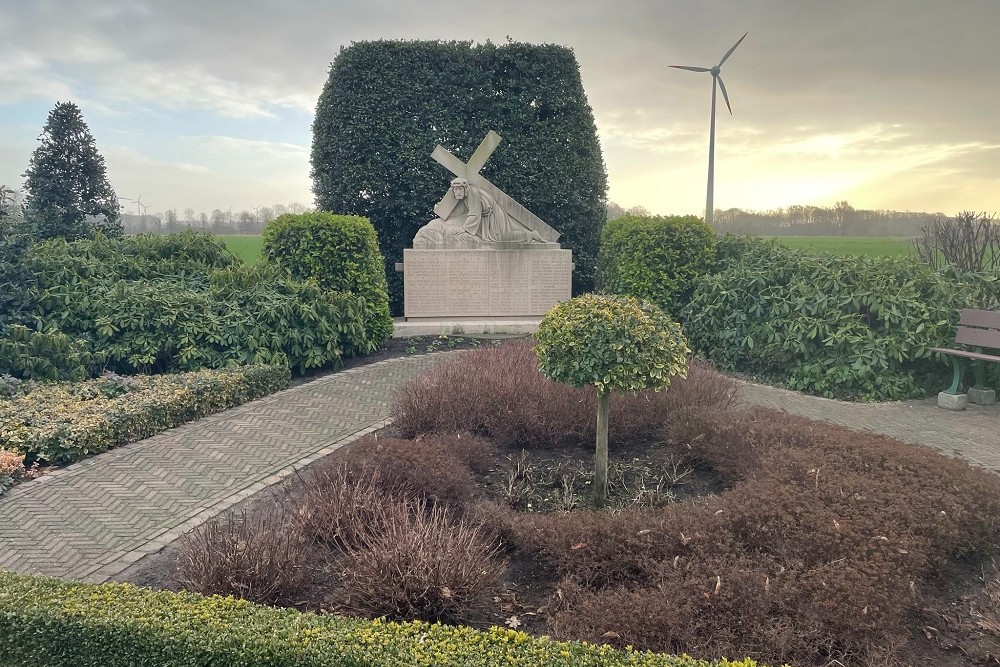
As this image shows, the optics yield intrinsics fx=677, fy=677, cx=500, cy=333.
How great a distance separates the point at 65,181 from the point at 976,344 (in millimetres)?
16804

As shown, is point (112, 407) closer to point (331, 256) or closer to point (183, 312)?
point (183, 312)

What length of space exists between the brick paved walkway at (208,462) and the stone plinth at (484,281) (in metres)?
3.84

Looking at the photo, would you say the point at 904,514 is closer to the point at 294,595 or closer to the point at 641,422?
the point at 641,422

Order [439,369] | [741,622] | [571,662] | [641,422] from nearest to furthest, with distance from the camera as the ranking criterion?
[571,662], [741,622], [641,422], [439,369]

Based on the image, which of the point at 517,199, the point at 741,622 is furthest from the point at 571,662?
the point at 517,199

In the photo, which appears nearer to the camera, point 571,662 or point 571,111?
point 571,662

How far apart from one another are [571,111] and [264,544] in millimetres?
14003

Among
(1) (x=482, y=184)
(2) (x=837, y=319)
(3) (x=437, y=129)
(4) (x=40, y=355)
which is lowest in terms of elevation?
(4) (x=40, y=355)

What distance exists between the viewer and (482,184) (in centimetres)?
1458

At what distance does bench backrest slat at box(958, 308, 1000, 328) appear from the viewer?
29.9ft

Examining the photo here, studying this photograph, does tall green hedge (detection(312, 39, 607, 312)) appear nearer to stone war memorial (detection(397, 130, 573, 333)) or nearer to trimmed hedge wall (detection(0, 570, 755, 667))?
stone war memorial (detection(397, 130, 573, 333))

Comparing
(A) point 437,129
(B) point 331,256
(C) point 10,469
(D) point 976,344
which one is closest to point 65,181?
(B) point 331,256

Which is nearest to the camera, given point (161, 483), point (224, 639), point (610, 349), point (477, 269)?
point (224, 639)

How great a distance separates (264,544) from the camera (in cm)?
423
